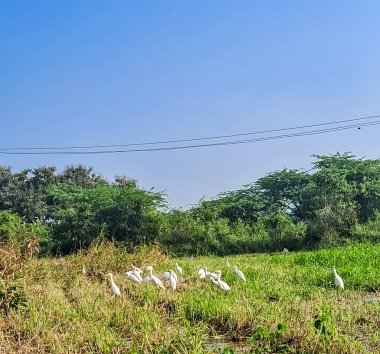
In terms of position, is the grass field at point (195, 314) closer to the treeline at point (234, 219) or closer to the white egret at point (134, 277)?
the white egret at point (134, 277)

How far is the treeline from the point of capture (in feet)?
64.4

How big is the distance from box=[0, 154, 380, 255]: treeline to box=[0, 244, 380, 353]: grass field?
854cm

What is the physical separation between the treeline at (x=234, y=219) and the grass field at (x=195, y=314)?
8.54m

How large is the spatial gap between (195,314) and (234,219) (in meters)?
17.3

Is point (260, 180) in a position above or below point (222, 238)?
above

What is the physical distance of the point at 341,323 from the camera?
6434mm

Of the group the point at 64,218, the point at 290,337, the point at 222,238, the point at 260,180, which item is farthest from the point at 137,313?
the point at 260,180

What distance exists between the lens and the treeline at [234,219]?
19641 millimetres

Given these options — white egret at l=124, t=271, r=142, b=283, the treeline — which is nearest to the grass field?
white egret at l=124, t=271, r=142, b=283

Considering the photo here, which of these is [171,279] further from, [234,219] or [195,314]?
[234,219]

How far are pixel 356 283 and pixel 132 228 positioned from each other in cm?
1302

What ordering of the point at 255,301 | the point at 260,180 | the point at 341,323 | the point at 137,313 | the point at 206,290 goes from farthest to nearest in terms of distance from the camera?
the point at 260,180
the point at 206,290
the point at 255,301
the point at 137,313
the point at 341,323

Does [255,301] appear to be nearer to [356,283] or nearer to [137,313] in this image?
[137,313]

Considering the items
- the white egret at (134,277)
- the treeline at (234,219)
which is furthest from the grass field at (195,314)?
the treeline at (234,219)
